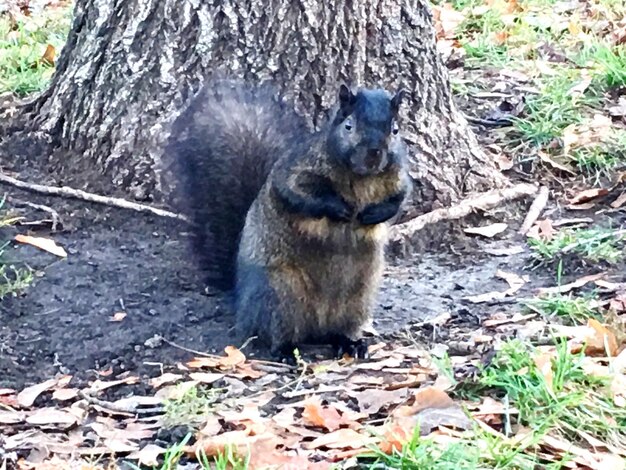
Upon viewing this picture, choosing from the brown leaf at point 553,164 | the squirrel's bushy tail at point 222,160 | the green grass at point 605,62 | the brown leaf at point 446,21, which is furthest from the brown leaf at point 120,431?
the brown leaf at point 446,21

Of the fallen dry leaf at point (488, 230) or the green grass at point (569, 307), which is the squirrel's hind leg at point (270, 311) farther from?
the fallen dry leaf at point (488, 230)

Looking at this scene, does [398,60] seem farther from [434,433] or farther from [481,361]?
[434,433]

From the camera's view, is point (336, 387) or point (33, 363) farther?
point (33, 363)

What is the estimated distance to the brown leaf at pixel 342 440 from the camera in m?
2.68

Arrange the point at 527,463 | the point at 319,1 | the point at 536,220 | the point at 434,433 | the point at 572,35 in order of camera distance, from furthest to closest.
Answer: the point at 572,35 → the point at 536,220 → the point at 319,1 → the point at 434,433 → the point at 527,463

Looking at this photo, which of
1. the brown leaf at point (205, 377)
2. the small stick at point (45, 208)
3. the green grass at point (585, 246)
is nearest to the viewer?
the brown leaf at point (205, 377)

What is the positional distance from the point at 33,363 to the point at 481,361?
140 cm

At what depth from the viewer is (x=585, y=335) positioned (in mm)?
3232

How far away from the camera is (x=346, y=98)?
343 centimetres

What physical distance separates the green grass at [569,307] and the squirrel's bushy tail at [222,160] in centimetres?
98

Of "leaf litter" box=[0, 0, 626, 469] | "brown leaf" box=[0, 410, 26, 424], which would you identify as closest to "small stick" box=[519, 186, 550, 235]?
"leaf litter" box=[0, 0, 626, 469]

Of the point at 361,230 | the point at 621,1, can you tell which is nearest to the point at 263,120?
the point at 361,230

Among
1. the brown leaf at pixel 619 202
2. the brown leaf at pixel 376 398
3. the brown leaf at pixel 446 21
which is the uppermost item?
the brown leaf at pixel 446 21

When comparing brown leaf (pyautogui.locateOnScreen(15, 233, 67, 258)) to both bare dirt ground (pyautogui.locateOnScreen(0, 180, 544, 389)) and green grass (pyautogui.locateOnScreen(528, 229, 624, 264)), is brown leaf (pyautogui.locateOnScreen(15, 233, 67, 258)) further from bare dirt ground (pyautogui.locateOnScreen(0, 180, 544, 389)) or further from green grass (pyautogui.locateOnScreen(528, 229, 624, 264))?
green grass (pyautogui.locateOnScreen(528, 229, 624, 264))
